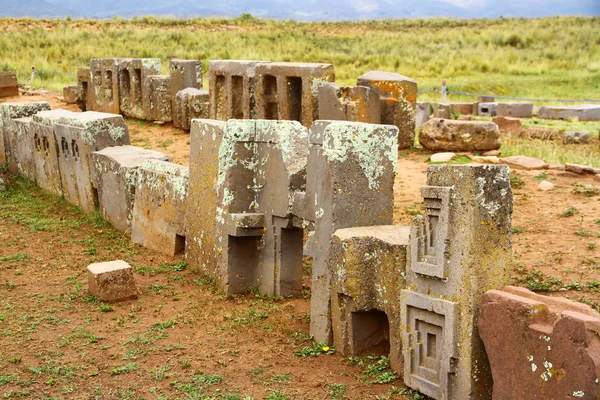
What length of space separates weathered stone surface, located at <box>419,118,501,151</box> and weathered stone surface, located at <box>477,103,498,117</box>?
8737 millimetres

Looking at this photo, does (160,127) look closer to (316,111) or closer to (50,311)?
(316,111)

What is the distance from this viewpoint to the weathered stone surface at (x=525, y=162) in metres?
11.5

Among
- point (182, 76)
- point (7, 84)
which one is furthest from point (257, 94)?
point (7, 84)

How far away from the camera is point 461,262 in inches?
189

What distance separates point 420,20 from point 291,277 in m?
57.2

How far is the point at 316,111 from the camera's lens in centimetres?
1254

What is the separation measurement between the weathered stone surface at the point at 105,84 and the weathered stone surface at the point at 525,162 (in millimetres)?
9343

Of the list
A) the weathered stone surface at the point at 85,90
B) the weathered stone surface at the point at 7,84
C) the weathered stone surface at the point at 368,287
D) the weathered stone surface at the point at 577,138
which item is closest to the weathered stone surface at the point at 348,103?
the weathered stone surface at the point at 577,138

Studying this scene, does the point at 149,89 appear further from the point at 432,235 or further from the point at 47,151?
the point at 432,235

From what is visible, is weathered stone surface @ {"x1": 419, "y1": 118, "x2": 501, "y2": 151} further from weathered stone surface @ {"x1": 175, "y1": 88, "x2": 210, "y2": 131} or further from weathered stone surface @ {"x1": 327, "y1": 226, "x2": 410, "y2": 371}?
weathered stone surface @ {"x1": 327, "y1": 226, "x2": 410, "y2": 371}

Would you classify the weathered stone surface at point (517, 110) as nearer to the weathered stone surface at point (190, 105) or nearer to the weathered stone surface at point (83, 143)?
the weathered stone surface at point (190, 105)

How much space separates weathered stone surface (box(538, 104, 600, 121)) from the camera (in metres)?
20.2

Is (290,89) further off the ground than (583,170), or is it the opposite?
(290,89)

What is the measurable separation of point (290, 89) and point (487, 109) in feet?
33.1
